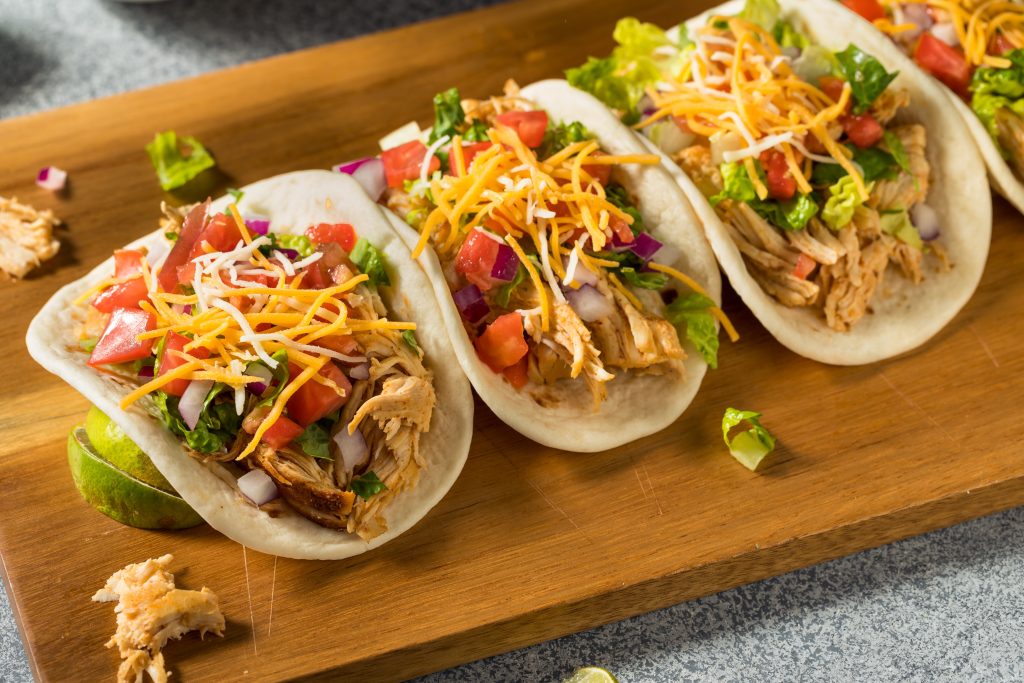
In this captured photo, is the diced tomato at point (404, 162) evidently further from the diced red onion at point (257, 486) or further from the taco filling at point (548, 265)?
the diced red onion at point (257, 486)

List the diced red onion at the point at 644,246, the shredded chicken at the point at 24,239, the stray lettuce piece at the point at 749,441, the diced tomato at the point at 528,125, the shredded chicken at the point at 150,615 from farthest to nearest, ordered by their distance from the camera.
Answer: the shredded chicken at the point at 24,239 < the diced tomato at the point at 528,125 < the diced red onion at the point at 644,246 < the stray lettuce piece at the point at 749,441 < the shredded chicken at the point at 150,615

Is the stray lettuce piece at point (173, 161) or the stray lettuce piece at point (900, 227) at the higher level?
the stray lettuce piece at point (173, 161)

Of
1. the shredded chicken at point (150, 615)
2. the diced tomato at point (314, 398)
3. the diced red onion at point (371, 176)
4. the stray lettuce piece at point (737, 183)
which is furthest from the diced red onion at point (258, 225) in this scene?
the stray lettuce piece at point (737, 183)

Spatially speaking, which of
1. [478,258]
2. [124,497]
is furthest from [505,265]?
[124,497]

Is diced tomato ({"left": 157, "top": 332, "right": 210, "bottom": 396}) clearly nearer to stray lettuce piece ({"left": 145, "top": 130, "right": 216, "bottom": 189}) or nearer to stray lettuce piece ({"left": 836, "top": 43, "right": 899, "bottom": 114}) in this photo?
stray lettuce piece ({"left": 145, "top": 130, "right": 216, "bottom": 189})

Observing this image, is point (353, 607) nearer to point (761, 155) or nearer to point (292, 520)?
point (292, 520)
